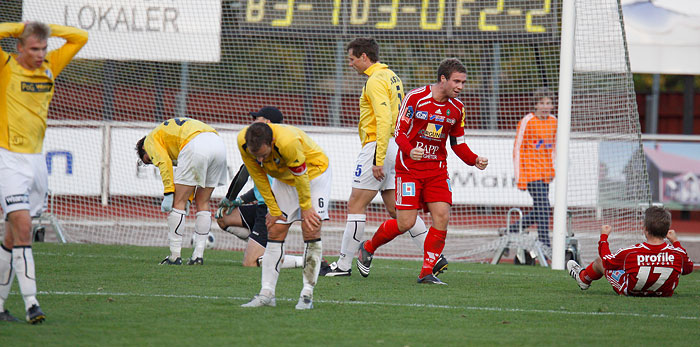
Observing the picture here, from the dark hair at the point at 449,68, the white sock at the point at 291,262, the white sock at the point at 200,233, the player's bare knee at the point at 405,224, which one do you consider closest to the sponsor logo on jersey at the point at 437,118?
the dark hair at the point at 449,68

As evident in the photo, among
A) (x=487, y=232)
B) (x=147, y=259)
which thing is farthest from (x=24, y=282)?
(x=487, y=232)

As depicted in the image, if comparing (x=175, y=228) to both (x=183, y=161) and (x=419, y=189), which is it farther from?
Answer: (x=419, y=189)

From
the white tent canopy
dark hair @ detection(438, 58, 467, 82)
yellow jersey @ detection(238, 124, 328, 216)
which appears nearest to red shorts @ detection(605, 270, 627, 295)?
dark hair @ detection(438, 58, 467, 82)

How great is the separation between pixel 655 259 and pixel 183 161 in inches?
192

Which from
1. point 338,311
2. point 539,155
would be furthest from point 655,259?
point 539,155

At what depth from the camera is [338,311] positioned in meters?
6.14

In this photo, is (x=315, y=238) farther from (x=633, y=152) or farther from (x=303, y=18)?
(x=303, y=18)

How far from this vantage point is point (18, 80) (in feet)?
18.0

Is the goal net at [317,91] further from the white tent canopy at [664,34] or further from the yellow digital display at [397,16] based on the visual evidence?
the white tent canopy at [664,34]

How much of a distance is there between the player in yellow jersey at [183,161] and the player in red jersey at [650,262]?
4.27 m

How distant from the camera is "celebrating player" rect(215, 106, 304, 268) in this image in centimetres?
950

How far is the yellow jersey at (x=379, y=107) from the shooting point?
805 cm

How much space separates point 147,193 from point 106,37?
2700 mm

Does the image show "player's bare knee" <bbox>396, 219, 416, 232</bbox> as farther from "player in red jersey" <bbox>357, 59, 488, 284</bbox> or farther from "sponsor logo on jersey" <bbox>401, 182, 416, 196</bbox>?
"sponsor logo on jersey" <bbox>401, 182, 416, 196</bbox>
